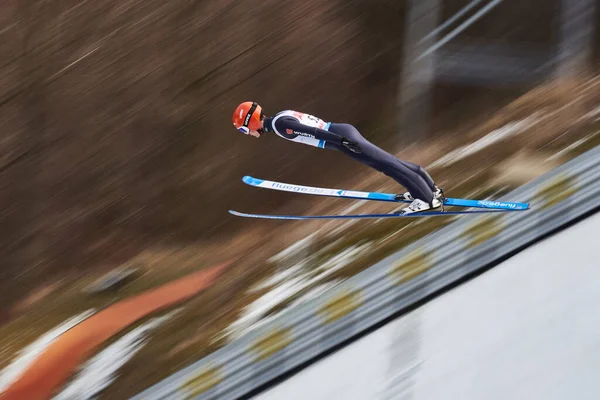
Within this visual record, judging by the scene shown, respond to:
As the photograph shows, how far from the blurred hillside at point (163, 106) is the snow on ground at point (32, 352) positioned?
0.56 metres

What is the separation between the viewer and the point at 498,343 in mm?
4668

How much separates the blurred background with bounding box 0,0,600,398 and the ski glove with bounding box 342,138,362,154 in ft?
5.90

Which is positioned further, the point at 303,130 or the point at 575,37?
the point at 575,37

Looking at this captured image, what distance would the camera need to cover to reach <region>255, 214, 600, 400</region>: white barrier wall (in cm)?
461

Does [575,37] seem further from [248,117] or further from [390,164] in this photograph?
[248,117]

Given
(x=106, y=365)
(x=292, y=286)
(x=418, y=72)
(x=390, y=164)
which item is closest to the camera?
(x=390, y=164)

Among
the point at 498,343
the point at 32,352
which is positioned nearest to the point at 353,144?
the point at 498,343

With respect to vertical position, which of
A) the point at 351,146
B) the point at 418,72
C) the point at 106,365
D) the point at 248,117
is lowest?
the point at 106,365

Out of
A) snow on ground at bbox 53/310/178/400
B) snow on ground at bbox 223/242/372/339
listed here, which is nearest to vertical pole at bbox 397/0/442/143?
snow on ground at bbox 223/242/372/339

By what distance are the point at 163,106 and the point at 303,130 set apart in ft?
7.40

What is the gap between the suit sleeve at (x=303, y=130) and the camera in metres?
4.57

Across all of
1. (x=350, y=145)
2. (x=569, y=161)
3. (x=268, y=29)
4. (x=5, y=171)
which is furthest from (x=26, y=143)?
(x=569, y=161)

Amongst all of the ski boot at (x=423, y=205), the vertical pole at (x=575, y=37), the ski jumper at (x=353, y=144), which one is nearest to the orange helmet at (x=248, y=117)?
the ski jumper at (x=353, y=144)

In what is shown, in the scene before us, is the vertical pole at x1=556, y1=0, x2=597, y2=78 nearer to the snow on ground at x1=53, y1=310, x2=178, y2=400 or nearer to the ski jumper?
the ski jumper
